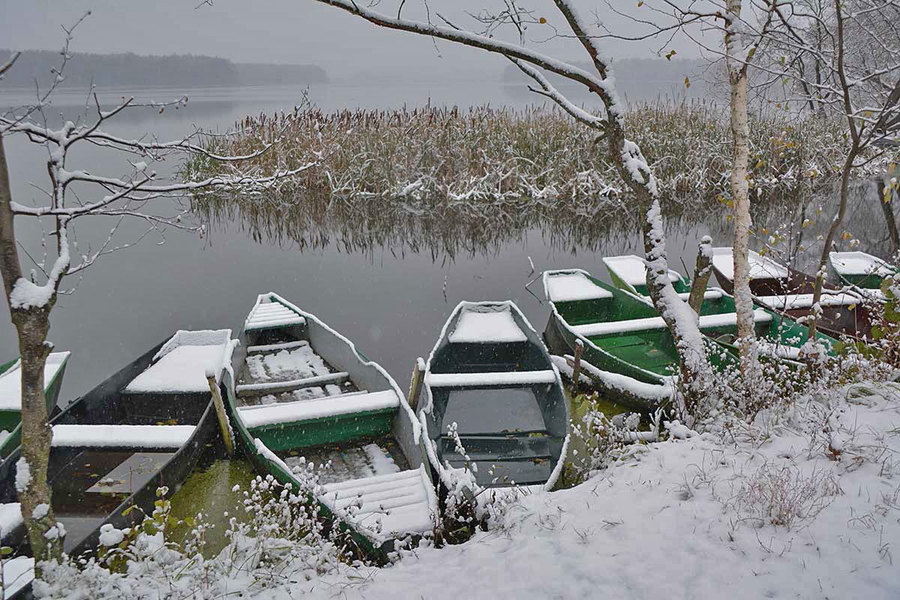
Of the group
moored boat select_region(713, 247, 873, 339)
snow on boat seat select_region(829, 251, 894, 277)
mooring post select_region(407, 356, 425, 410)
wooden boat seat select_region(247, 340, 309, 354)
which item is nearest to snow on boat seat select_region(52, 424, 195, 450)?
mooring post select_region(407, 356, 425, 410)

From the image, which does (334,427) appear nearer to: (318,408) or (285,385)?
(318,408)

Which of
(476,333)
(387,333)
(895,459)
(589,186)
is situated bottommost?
(387,333)

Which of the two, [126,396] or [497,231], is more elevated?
[497,231]

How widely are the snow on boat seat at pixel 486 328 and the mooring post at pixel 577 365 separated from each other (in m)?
0.78

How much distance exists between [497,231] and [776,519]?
13.4 meters

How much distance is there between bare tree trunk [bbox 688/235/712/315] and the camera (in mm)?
5441

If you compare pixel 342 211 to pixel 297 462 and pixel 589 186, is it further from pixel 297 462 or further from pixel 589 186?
pixel 297 462

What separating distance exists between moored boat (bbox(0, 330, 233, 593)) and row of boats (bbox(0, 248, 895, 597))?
2 centimetres

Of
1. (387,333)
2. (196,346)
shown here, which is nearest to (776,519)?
(196,346)

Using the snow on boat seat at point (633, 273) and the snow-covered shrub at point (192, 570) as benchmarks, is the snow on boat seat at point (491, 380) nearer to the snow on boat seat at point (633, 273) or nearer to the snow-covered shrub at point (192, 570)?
the snow-covered shrub at point (192, 570)

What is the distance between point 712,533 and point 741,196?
3394 mm

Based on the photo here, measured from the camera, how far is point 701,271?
559 cm

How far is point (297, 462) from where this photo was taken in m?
5.74

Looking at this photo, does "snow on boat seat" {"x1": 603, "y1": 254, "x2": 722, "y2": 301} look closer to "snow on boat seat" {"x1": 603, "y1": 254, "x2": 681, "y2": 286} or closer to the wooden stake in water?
"snow on boat seat" {"x1": 603, "y1": 254, "x2": 681, "y2": 286}
